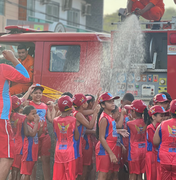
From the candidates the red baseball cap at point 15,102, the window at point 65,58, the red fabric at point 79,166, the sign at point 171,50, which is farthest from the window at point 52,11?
the red fabric at point 79,166

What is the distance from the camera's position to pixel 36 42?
7480mm

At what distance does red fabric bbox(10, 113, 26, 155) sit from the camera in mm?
5246

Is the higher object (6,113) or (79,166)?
(6,113)

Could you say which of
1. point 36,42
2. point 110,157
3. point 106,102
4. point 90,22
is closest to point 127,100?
point 106,102

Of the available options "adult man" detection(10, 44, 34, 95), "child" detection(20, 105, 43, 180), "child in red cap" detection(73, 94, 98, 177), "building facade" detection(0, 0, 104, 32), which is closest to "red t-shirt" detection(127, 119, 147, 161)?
"child in red cap" detection(73, 94, 98, 177)

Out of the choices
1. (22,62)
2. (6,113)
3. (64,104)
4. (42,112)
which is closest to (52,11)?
(22,62)

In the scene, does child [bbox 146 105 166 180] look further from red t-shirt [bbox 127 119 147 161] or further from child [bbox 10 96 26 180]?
child [bbox 10 96 26 180]

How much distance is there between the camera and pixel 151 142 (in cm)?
462

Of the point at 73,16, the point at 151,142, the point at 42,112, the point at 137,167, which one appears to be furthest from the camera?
the point at 73,16

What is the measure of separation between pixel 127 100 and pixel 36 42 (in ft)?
8.66

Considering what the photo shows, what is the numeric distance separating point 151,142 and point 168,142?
399mm

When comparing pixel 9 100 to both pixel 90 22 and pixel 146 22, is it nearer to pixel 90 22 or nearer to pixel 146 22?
pixel 146 22

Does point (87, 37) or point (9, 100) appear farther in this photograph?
point (87, 37)

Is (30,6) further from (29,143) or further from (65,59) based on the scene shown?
(29,143)
